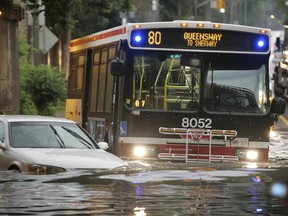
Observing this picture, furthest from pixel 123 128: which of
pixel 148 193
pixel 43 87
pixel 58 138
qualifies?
pixel 43 87

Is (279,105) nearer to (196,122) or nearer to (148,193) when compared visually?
(196,122)

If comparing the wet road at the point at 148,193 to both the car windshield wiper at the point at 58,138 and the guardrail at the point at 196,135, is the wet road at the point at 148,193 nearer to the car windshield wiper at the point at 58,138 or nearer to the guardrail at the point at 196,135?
the car windshield wiper at the point at 58,138

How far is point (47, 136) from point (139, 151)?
288 cm

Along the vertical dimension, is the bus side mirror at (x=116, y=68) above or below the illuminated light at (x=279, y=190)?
above

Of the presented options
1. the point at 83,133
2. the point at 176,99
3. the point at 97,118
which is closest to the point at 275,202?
the point at 83,133

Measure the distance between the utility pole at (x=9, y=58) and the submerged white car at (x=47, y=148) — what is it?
39.7 ft

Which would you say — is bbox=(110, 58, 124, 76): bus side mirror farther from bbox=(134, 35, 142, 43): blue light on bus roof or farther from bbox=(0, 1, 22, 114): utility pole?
bbox=(0, 1, 22, 114): utility pole

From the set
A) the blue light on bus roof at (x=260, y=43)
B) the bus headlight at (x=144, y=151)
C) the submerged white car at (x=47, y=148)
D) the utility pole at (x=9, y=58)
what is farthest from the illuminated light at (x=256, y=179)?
the utility pole at (x=9, y=58)

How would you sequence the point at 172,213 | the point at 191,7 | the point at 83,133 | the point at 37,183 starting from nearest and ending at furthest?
the point at 172,213
the point at 37,183
the point at 83,133
the point at 191,7

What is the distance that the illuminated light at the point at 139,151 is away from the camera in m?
16.7

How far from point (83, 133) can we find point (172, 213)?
6562 mm

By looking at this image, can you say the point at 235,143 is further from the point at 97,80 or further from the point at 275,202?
the point at 275,202

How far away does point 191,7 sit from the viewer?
8362cm

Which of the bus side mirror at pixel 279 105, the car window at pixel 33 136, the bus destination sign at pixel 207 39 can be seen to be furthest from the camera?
the bus destination sign at pixel 207 39
